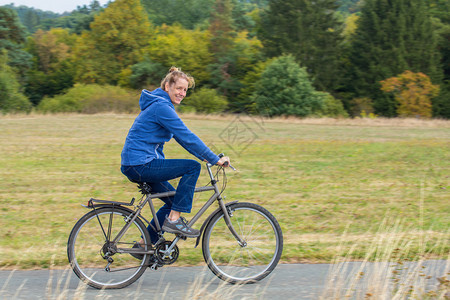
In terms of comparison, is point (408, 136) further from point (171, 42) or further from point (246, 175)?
point (171, 42)

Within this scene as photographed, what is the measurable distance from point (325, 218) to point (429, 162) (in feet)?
26.2

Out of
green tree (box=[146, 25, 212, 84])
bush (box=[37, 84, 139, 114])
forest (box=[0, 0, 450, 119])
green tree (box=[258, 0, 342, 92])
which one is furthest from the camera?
green tree (box=[258, 0, 342, 92])

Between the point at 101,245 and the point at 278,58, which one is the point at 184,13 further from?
the point at 101,245

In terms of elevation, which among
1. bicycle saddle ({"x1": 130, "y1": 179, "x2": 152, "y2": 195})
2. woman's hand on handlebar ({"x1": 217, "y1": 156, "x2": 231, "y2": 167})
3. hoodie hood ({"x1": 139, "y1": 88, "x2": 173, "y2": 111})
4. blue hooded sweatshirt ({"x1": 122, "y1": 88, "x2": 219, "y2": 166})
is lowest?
bicycle saddle ({"x1": 130, "y1": 179, "x2": 152, "y2": 195})

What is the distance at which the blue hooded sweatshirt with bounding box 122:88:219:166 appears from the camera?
475cm

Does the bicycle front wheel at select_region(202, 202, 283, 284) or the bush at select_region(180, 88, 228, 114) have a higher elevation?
the bicycle front wheel at select_region(202, 202, 283, 284)

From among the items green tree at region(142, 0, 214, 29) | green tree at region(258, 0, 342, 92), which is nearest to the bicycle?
green tree at region(258, 0, 342, 92)

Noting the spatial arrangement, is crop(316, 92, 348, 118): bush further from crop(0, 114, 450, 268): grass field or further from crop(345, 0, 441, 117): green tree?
crop(0, 114, 450, 268): grass field

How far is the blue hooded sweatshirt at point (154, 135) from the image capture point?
475cm

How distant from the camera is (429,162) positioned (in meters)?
14.8

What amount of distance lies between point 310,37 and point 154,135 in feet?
188

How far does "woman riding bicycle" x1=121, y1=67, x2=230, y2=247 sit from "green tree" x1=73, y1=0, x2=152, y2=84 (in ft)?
189

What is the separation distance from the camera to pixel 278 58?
53719mm

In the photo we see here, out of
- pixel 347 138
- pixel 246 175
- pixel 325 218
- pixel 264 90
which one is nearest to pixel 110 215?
pixel 325 218
